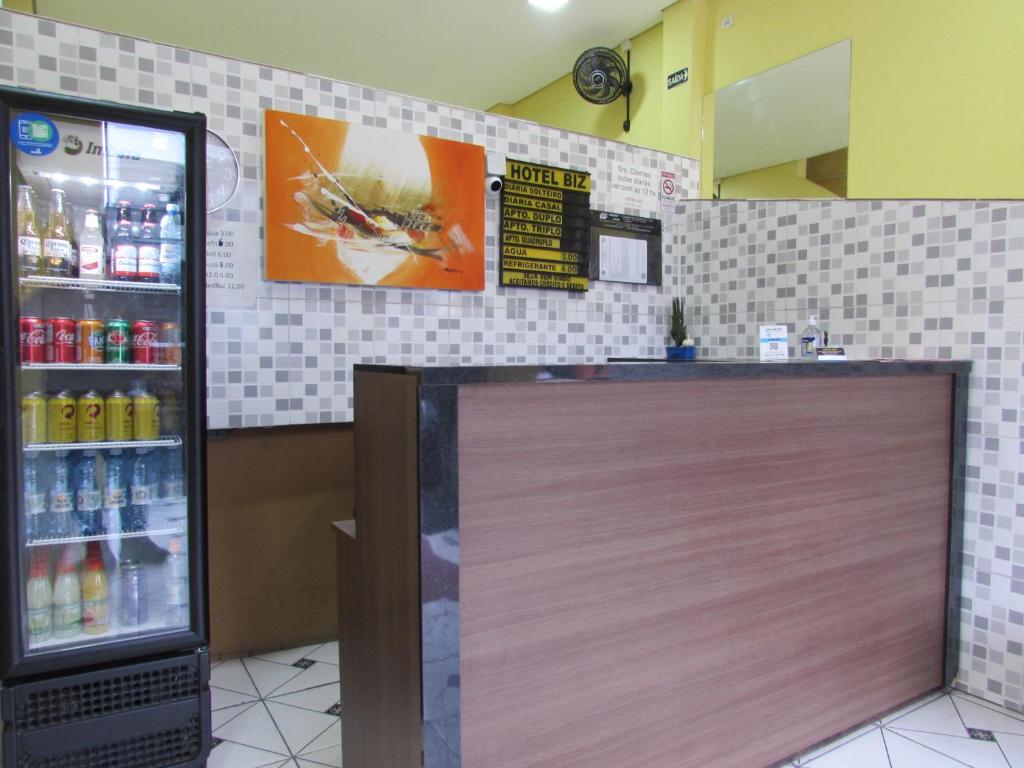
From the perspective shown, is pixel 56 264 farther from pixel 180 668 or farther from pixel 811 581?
pixel 811 581

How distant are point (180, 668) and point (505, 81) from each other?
588 centimetres

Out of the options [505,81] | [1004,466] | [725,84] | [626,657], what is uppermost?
[505,81]

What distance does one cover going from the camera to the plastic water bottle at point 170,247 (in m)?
1.95

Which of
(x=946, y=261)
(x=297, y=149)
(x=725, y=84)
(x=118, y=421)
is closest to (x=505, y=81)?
(x=725, y=84)

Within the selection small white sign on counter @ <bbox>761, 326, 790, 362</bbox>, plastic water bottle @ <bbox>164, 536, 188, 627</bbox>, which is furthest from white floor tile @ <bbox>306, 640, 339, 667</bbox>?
small white sign on counter @ <bbox>761, 326, 790, 362</bbox>

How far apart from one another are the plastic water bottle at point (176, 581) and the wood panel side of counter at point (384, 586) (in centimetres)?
71

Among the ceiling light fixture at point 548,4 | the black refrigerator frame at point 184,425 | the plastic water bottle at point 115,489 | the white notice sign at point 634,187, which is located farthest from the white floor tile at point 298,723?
the ceiling light fixture at point 548,4

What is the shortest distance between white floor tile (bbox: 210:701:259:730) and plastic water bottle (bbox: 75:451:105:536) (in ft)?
2.39

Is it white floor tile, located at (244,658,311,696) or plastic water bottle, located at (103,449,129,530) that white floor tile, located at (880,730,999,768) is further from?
plastic water bottle, located at (103,449,129,530)

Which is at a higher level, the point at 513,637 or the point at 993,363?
the point at 993,363

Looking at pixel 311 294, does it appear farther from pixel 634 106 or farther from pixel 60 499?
pixel 634 106

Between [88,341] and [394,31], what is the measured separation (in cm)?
435

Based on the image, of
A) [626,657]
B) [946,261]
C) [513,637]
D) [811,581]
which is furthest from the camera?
[946,261]

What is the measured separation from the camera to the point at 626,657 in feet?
4.60
